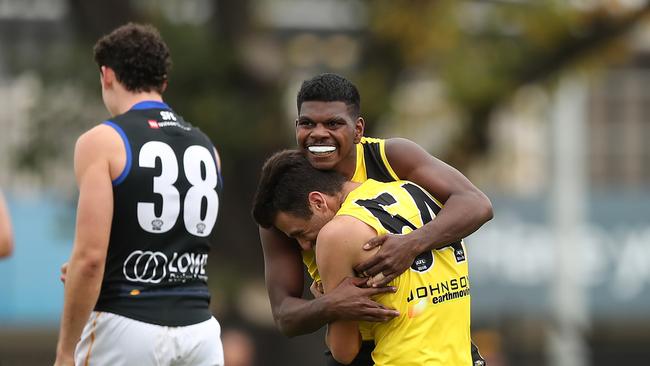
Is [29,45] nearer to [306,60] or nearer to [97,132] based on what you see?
[306,60]

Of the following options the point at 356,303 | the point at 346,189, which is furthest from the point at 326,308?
the point at 346,189

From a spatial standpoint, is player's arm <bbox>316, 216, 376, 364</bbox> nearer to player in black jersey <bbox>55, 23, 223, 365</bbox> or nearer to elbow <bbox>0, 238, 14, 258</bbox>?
player in black jersey <bbox>55, 23, 223, 365</bbox>

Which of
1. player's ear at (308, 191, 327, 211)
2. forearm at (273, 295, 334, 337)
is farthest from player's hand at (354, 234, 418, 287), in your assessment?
player's ear at (308, 191, 327, 211)

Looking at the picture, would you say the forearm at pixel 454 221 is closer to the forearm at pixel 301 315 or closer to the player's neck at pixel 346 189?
the player's neck at pixel 346 189

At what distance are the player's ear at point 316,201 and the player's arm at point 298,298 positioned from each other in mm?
365

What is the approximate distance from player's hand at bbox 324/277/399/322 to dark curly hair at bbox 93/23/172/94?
5.40ft

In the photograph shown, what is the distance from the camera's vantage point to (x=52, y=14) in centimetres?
2017

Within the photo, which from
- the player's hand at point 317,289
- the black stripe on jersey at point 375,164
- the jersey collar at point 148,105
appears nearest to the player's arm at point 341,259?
the player's hand at point 317,289

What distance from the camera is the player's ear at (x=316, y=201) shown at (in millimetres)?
5277

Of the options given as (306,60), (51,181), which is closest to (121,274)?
(51,181)

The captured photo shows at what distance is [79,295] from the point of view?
5570 mm

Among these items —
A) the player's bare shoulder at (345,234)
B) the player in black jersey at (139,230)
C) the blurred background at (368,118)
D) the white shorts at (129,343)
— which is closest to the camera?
the player's bare shoulder at (345,234)

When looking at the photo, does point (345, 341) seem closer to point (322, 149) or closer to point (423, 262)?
point (423, 262)

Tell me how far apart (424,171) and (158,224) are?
1.31 meters
